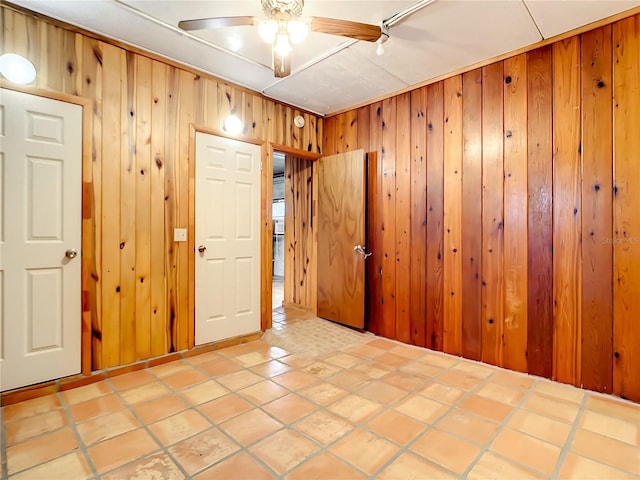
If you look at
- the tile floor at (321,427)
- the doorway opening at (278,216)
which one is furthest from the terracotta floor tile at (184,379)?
the doorway opening at (278,216)

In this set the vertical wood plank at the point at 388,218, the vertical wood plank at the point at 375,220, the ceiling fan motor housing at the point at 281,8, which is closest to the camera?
the ceiling fan motor housing at the point at 281,8

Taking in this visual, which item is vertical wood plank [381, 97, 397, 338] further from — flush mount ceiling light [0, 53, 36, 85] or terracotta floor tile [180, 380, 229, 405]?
flush mount ceiling light [0, 53, 36, 85]

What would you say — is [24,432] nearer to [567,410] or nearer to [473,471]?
[473,471]

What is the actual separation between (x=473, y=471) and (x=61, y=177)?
3.10 meters

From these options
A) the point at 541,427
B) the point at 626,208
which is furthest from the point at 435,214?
the point at 541,427

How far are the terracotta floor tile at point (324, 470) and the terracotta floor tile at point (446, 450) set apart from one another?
39 centimetres

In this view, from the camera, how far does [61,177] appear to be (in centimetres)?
227

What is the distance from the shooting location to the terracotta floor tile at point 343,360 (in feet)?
9.06

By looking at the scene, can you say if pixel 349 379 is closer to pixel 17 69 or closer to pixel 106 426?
pixel 106 426

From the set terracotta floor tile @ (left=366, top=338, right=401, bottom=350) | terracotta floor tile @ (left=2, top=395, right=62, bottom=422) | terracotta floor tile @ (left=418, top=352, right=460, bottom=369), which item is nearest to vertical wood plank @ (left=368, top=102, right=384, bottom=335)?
terracotta floor tile @ (left=366, top=338, right=401, bottom=350)

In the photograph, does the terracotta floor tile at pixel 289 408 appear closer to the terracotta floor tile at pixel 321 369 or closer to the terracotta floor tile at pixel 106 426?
the terracotta floor tile at pixel 321 369

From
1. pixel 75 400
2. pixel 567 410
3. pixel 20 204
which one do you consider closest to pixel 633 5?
pixel 567 410

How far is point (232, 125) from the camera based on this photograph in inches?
125

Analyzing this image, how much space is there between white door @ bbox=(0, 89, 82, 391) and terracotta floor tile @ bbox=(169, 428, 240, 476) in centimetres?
128
